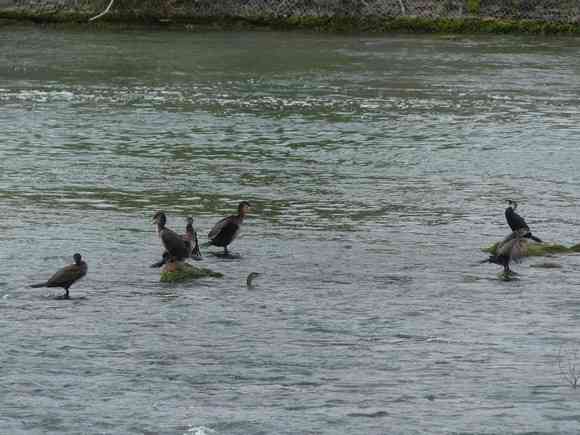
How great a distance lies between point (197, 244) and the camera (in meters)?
13.7

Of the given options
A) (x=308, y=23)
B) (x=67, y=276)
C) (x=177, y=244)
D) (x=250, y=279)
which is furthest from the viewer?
(x=308, y=23)

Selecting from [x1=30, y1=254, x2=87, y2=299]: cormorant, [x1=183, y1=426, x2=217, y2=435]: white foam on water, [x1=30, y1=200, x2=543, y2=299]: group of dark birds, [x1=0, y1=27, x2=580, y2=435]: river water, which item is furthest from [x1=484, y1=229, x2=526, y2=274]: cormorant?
[x1=183, y1=426, x2=217, y2=435]: white foam on water

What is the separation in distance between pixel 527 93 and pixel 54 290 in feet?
53.5

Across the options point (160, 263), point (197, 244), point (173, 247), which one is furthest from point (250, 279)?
point (197, 244)

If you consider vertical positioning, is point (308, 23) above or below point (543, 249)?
below

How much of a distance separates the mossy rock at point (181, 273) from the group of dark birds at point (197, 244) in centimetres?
9

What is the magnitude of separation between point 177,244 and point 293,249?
1.74 m

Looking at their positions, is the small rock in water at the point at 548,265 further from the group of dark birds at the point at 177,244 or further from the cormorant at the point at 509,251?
the group of dark birds at the point at 177,244

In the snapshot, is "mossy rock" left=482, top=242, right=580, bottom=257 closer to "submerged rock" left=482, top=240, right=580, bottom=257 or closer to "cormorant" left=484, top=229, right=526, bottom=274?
"submerged rock" left=482, top=240, right=580, bottom=257

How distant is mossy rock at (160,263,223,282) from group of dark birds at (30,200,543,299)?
0.09 meters

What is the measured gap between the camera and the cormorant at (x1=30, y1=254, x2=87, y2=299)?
1187 centimetres

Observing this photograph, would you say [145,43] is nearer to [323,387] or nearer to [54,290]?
[54,290]

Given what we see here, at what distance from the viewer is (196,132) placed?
23.0 meters

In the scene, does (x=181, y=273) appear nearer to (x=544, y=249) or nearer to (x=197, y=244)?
(x=197, y=244)
